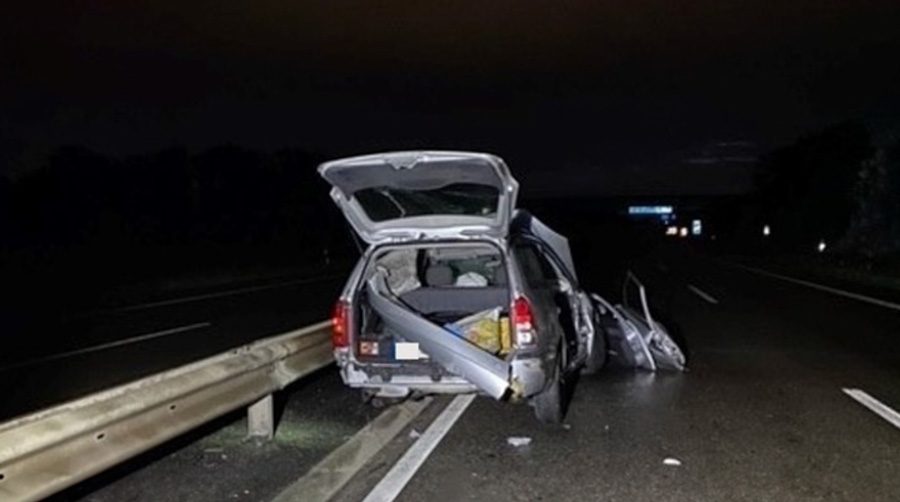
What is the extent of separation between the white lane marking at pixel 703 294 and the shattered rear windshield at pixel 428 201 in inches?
537

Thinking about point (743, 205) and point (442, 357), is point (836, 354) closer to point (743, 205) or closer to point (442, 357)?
point (442, 357)

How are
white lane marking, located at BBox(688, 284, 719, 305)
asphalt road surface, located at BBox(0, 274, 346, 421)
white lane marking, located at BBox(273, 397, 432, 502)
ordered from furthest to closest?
white lane marking, located at BBox(688, 284, 719, 305)
asphalt road surface, located at BBox(0, 274, 346, 421)
white lane marking, located at BBox(273, 397, 432, 502)

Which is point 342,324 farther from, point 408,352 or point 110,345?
point 110,345

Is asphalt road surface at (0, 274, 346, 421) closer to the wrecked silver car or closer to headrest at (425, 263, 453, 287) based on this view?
the wrecked silver car

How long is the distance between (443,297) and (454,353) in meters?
1.86

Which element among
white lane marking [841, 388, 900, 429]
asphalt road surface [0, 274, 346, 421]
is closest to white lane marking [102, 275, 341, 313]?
asphalt road surface [0, 274, 346, 421]

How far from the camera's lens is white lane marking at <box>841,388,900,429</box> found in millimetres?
8203

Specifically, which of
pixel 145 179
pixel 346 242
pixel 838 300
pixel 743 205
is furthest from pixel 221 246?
pixel 743 205

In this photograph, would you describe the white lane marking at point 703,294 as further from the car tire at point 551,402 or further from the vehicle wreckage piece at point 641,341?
the car tire at point 551,402

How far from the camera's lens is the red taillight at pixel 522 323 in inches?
289

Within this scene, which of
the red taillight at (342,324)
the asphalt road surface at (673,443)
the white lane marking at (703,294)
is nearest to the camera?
the asphalt road surface at (673,443)

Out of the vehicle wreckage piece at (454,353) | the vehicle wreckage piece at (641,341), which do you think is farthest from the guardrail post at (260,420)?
the vehicle wreckage piece at (641,341)

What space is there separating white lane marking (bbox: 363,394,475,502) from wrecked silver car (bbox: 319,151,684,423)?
1.26 feet

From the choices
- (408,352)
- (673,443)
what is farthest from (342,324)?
(673,443)
